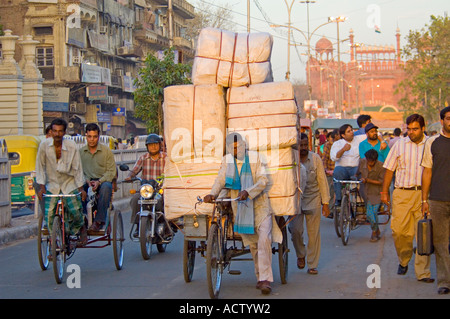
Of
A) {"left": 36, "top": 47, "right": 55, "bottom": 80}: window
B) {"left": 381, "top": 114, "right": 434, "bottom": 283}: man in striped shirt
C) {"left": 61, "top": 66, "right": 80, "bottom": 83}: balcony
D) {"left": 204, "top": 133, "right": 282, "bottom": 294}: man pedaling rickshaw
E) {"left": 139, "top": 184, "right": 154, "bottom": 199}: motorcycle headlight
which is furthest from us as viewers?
{"left": 36, "top": 47, "right": 55, "bottom": 80}: window

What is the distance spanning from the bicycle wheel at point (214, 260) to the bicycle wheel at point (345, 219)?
14.3 ft

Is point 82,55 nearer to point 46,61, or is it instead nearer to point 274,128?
point 46,61

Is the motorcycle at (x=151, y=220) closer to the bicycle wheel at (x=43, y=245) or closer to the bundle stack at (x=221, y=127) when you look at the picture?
the bicycle wheel at (x=43, y=245)

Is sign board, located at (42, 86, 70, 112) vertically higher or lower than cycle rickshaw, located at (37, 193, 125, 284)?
higher

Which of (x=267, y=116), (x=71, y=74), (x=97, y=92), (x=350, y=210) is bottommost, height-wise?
(x=350, y=210)

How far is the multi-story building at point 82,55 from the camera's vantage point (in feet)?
146

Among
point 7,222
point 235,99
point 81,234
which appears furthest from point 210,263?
point 7,222

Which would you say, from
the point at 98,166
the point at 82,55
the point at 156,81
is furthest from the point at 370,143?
the point at 82,55

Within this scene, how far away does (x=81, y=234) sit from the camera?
8.99 metres

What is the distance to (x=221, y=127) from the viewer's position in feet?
26.0

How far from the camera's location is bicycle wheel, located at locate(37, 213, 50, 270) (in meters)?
8.84

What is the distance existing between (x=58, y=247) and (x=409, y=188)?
158 inches

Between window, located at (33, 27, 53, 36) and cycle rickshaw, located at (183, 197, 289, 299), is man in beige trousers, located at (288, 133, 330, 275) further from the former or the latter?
window, located at (33, 27, 53, 36)

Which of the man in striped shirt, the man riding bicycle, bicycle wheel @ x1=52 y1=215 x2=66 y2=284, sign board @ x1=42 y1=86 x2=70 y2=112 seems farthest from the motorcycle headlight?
sign board @ x1=42 y1=86 x2=70 y2=112
